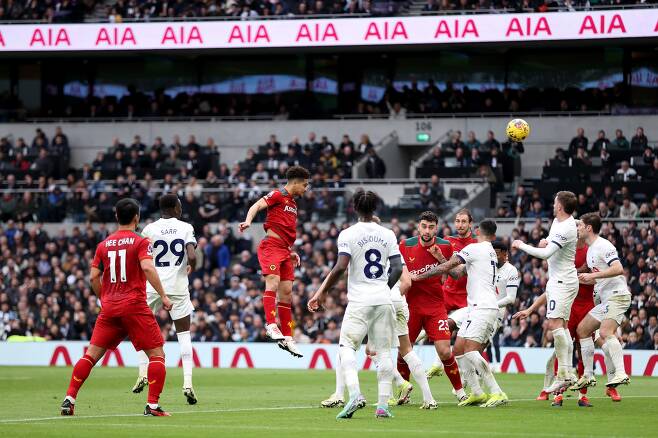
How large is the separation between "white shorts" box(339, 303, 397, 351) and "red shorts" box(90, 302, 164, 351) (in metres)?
2.16

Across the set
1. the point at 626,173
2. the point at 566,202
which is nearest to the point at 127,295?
the point at 566,202

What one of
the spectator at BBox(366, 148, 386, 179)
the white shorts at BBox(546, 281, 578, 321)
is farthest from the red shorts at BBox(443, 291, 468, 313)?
the spectator at BBox(366, 148, 386, 179)

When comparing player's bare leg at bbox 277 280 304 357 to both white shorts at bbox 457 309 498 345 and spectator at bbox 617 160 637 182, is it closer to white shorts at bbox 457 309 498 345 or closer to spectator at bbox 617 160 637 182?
white shorts at bbox 457 309 498 345

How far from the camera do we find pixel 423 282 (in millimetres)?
15898

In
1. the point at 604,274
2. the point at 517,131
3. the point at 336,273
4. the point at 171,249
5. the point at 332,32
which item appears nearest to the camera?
the point at 336,273

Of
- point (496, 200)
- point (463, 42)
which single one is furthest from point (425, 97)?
point (496, 200)

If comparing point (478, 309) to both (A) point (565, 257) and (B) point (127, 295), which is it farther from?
(B) point (127, 295)

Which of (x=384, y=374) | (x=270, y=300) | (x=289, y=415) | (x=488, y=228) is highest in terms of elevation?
(x=488, y=228)

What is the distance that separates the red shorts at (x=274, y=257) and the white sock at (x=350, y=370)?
11.7ft

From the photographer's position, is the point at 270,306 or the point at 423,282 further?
the point at 270,306

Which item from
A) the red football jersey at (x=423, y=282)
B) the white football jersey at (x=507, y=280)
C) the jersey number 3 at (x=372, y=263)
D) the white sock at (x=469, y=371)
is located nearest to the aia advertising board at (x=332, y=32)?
the white football jersey at (x=507, y=280)

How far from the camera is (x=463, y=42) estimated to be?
39281 millimetres

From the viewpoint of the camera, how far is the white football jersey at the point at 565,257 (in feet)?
50.8

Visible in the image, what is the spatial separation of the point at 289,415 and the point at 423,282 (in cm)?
287
